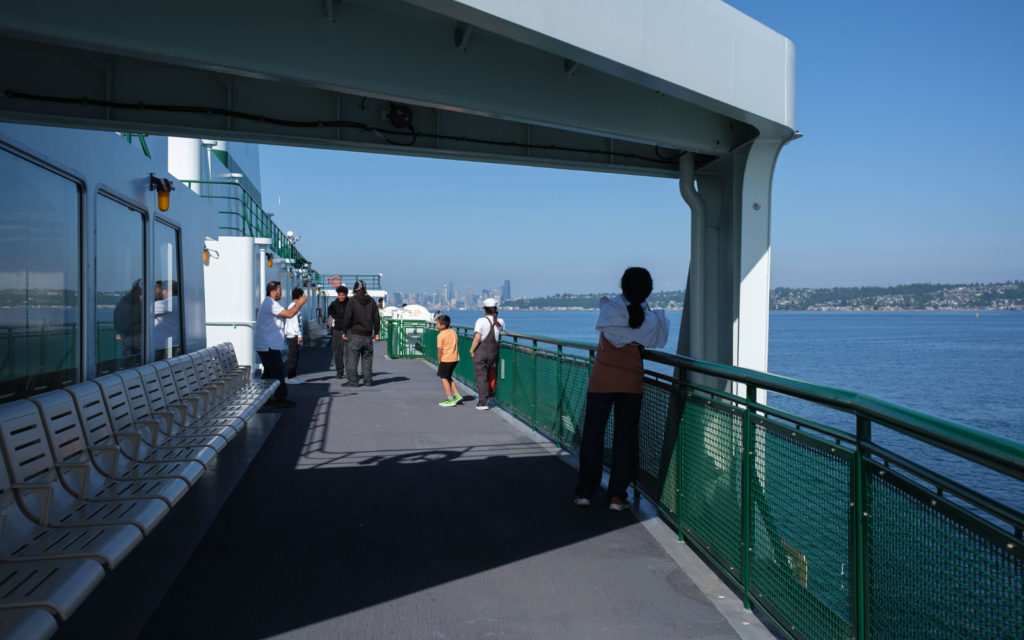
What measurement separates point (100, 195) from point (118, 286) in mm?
1022

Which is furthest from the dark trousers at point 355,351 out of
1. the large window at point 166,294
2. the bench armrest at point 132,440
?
the bench armrest at point 132,440

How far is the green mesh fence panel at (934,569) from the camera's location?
2020 millimetres

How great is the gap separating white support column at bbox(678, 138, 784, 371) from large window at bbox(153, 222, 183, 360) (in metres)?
5.96

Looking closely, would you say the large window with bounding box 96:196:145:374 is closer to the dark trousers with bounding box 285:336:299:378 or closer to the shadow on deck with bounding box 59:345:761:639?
the shadow on deck with bounding box 59:345:761:639

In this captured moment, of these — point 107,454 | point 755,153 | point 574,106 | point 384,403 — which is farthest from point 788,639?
point 384,403

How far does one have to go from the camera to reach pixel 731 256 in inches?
291

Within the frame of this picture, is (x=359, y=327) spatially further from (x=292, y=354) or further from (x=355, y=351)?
(x=292, y=354)

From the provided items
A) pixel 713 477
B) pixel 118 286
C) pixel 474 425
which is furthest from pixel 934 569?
pixel 474 425

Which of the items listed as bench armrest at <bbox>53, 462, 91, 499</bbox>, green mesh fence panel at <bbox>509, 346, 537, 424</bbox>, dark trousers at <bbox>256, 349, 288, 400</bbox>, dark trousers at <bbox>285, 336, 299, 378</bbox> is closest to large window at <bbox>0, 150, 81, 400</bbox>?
bench armrest at <bbox>53, 462, 91, 499</bbox>

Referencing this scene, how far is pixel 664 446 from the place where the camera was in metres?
4.87

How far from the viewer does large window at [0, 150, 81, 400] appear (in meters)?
4.73

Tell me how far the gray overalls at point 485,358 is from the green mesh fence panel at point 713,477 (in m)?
6.22

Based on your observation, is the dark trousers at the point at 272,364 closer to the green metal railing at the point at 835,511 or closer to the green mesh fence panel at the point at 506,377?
the green mesh fence panel at the point at 506,377

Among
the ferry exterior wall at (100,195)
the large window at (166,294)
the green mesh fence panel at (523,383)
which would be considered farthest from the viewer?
the green mesh fence panel at (523,383)
